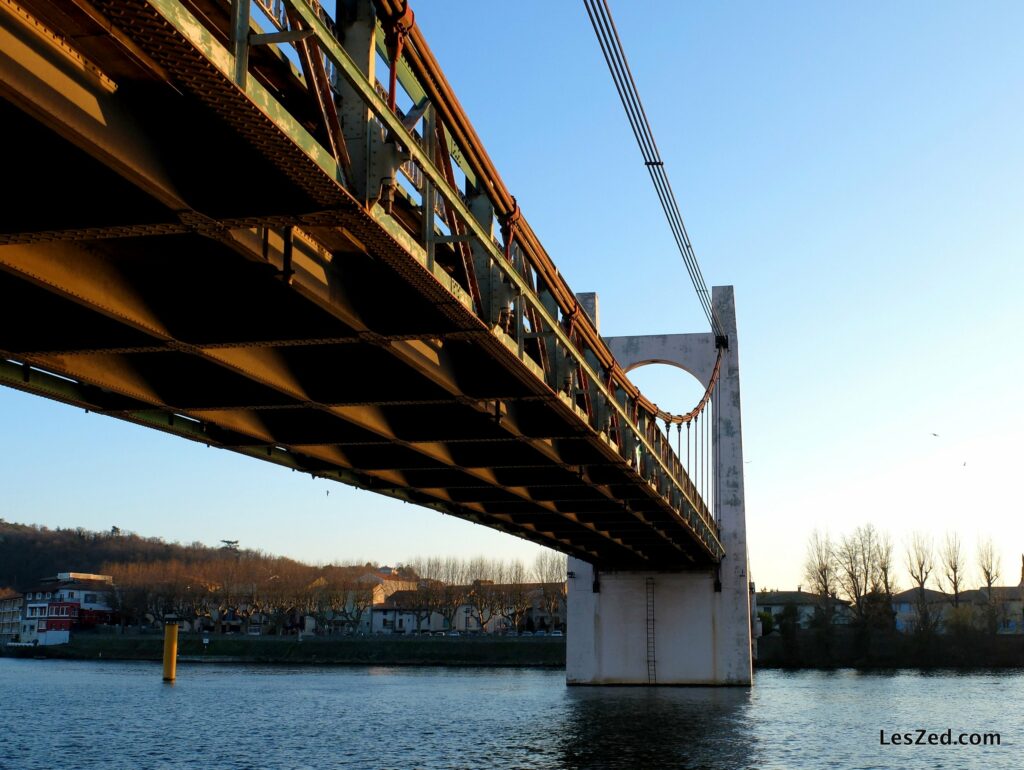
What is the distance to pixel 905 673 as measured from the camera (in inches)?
2862

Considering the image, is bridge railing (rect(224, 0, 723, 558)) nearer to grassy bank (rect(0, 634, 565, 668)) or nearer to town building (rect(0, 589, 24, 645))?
grassy bank (rect(0, 634, 565, 668))

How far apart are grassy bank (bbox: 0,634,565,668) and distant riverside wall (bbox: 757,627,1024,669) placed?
17.7 meters

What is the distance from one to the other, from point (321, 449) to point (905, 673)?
6276 centimetres

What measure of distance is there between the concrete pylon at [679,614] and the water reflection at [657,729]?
2.33m

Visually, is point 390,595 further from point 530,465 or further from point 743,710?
point 530,465

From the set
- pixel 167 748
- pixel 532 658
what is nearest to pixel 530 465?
pixel 167 748

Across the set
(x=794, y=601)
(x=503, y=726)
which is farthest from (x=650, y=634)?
(x=794, y=601)

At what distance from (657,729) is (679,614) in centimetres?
1719

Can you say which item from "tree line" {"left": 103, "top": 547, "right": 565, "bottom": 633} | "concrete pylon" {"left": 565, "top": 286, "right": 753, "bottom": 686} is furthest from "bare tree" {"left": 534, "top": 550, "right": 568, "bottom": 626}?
"concrete pylon" {"left": 565, "top": 286, "right": 753, "bottom": 686}

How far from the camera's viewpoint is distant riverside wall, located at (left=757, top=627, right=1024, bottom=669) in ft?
268

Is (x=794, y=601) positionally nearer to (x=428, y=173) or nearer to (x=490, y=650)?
(x=490, y=650)

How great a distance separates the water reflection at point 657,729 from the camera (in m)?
25.8

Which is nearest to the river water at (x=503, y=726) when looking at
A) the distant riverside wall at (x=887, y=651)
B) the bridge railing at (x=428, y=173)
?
the bridge railing at (x=428, y=173)

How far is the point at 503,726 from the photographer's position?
33500 mm
